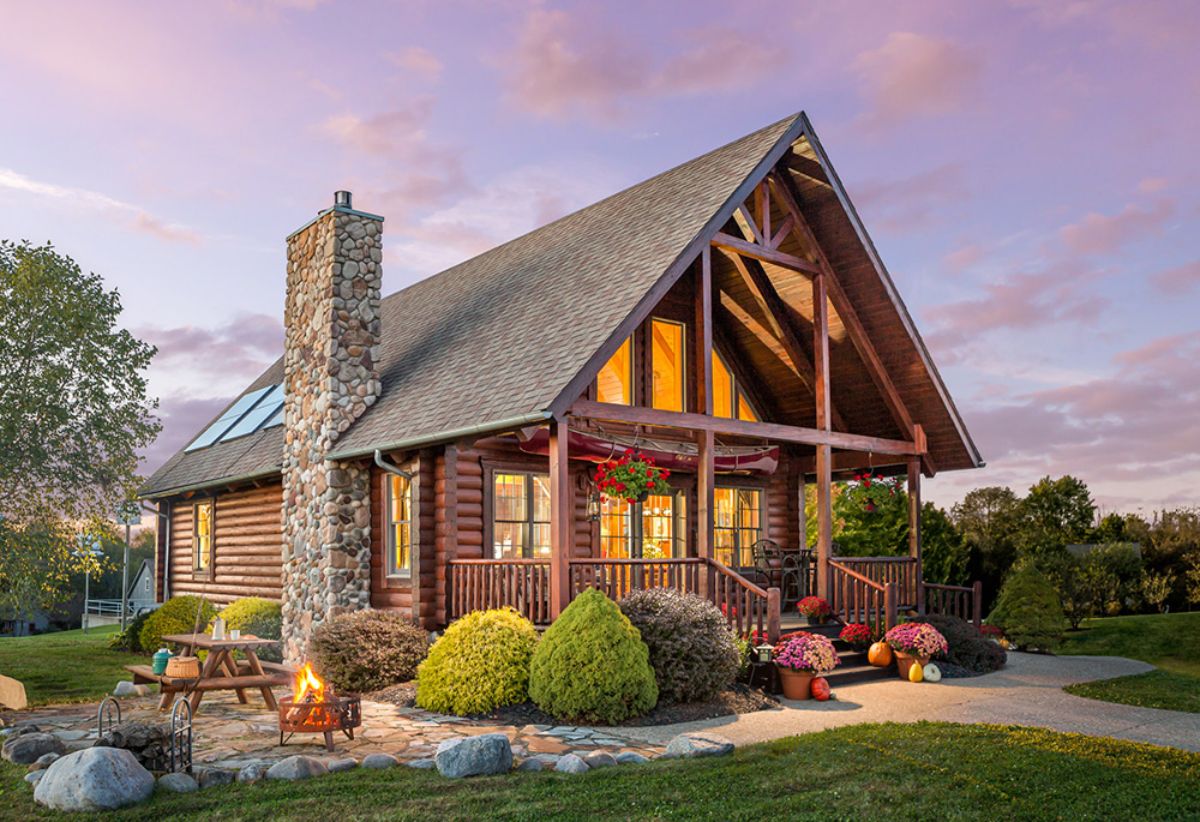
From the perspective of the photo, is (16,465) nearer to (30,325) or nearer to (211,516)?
(30,325)

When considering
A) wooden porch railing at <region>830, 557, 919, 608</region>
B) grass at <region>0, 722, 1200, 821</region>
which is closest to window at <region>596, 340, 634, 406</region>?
wooden porch railing at <region>830, 557, 919, 608</region>

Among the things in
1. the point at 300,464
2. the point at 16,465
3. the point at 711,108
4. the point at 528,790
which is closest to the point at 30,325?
the point at 16,465

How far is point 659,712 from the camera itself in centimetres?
1112

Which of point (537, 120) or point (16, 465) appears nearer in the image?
point (537, 120)

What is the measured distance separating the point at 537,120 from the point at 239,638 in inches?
306

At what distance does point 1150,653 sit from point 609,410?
41.9ft

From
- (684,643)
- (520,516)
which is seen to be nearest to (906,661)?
(684,643)

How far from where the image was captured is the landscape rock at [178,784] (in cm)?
793

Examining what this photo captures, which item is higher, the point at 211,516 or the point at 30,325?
the point at 30,325

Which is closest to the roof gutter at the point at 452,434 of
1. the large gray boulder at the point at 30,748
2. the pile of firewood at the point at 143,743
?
the pile of firewood at the point at 143,743

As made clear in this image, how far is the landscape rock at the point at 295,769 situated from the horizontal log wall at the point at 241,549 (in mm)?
10979

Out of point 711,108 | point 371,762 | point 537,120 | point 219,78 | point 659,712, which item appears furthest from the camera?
point 711,108

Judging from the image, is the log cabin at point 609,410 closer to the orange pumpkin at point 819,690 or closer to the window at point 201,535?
the orange pumpkin at point 819,690

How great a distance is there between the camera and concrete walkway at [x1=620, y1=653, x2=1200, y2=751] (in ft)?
34.3
